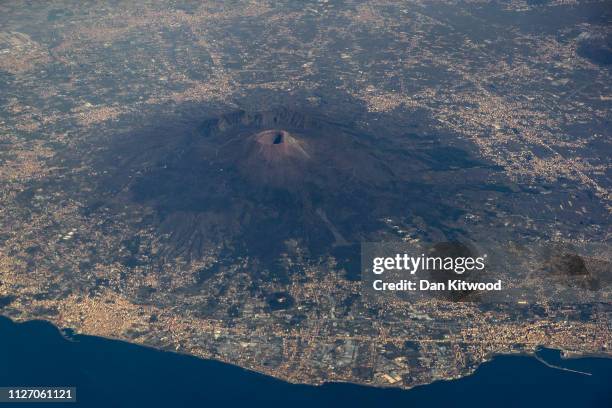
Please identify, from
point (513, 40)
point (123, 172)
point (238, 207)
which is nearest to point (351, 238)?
point (238, 207)

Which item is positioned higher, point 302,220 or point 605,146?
point 605,146

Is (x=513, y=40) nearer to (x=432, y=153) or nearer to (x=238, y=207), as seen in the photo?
(x=432, y=153)

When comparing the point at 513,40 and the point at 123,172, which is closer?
the point at 123,172

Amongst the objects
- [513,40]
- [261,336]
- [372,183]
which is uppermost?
[513,40]

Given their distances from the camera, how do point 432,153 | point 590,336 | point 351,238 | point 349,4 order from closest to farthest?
point 590,336 < point 351,238 < point 432,153 < point 349,4

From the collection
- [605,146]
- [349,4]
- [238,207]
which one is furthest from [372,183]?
[349,4]

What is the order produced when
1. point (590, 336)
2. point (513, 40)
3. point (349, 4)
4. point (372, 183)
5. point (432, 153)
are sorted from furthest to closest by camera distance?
point (349, 4) < point (513, 40) < point (432, 153) < point (372, 183) < point (590, 336)

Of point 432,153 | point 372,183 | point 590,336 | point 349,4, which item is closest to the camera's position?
point 590,336

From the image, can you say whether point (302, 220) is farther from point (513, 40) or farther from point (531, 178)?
point (513, 40)

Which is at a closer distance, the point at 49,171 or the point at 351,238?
the point at 351,238
